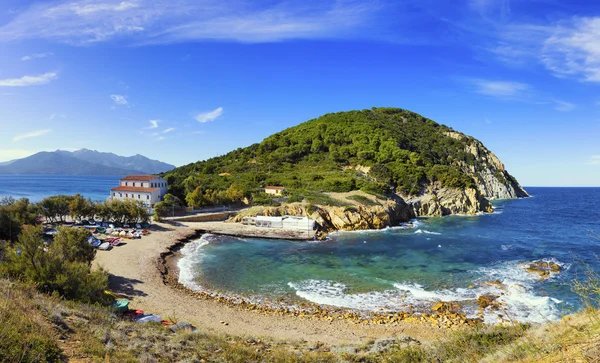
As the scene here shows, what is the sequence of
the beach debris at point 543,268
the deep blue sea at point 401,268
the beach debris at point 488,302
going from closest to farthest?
1. the beach debris at point 488,302
2. the deep blue sea at point 401,268
3. the beach debris at point 543,268

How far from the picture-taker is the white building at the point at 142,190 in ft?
159

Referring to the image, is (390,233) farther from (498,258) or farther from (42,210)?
(42,210)

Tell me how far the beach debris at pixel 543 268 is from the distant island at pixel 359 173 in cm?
2056

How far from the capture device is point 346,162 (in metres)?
78.6

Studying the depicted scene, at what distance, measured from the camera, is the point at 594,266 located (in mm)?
26453

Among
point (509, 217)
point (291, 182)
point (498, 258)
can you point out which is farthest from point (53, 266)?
point (509, 217)

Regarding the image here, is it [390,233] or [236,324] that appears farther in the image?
[390,233]

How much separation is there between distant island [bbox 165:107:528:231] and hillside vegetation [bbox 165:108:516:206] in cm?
21

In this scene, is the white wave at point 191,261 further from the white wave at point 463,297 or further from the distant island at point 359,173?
the distant island at point 359,173

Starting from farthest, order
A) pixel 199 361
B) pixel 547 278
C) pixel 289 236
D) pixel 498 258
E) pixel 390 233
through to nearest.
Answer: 1. pixel 390 233
2. pixel 289 236
3. pixel 498 258
4. pixel 547 278
5. pixel 199 361

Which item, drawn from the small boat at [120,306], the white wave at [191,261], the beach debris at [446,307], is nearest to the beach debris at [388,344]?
the beach debris at [446,307]

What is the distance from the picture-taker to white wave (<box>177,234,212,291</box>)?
22.5 meters

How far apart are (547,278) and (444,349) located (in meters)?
22.0

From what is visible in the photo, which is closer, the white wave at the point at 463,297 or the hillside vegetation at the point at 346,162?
the white wave at the point at 463,297
